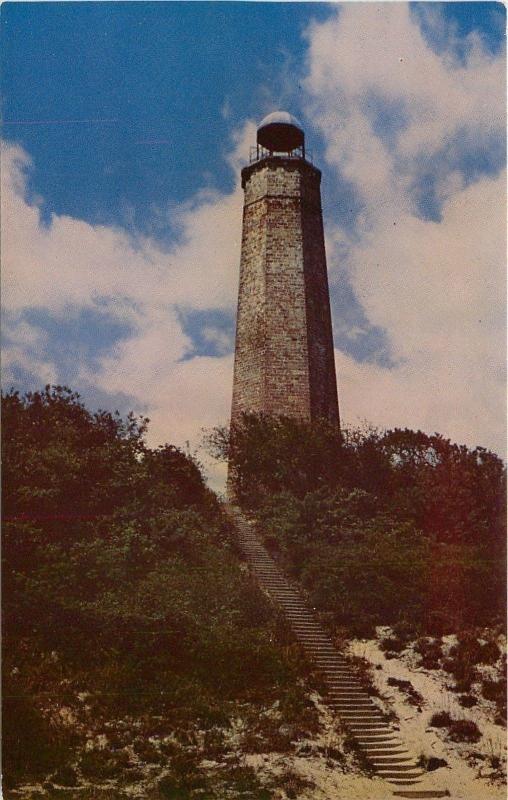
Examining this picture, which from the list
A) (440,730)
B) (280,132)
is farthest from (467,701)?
(280,132)

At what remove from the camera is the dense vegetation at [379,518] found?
1983cm

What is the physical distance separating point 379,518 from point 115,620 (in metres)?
10.2

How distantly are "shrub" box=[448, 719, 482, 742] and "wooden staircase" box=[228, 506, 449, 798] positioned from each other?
1.25 metres

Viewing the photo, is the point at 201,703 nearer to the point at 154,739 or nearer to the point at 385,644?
the point at 154,739

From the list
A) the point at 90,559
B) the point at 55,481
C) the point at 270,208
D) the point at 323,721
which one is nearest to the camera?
the point at 323,721

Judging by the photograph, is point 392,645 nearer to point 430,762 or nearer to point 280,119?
point 430,762

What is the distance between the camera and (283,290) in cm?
2975

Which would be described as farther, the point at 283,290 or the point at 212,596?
the point at 283,290

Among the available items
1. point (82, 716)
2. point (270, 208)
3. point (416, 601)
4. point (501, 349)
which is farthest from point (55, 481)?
point (270, 208)

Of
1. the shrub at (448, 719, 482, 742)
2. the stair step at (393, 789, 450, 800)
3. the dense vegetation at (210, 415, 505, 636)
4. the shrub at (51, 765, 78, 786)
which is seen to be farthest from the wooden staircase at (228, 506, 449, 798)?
the shrub at (51, 765, 78, 786)

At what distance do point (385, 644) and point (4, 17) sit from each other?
1664cm

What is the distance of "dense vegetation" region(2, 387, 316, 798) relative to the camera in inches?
535

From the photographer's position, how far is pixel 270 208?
99.9 feet

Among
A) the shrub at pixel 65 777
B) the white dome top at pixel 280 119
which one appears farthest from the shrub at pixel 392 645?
the white dome top at pixel 280 119
